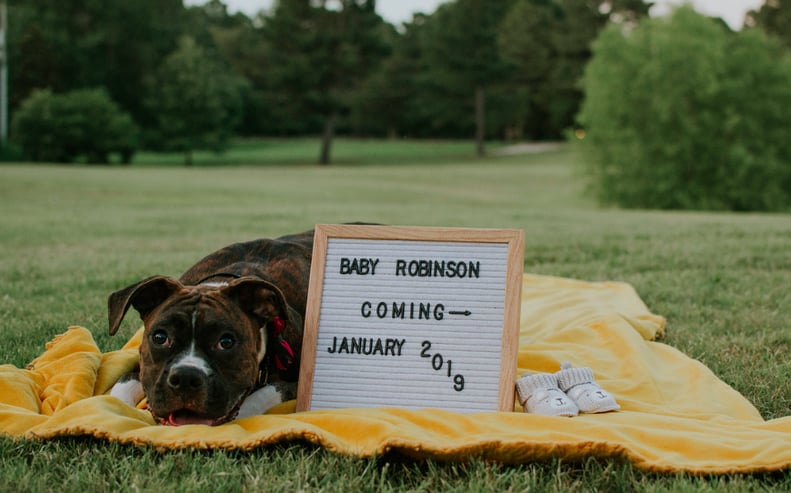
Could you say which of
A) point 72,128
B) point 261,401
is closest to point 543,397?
point 261,401

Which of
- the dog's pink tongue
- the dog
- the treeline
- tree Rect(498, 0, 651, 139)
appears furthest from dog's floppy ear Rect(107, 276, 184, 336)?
tree Rect(498, 0, 651, 139)

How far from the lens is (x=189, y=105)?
5109 centimetres

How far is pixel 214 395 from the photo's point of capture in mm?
3078

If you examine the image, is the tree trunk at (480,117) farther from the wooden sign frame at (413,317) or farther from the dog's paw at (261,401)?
the dog's paw at (261,401)

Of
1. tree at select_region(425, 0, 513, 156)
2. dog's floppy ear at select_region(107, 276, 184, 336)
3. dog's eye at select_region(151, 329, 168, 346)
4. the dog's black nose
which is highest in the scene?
tree at select_region(425, 0, 513, 156)

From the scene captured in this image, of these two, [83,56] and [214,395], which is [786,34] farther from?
[214,395]

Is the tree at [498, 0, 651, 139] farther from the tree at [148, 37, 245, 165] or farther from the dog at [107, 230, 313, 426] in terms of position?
the dog at [107, 230, 313, 426]

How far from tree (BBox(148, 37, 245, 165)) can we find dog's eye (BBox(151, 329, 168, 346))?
162ft

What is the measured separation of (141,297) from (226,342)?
536mm

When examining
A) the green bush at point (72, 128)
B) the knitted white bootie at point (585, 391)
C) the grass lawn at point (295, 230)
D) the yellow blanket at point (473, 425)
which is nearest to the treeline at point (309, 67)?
the green bush at point (72, 128)

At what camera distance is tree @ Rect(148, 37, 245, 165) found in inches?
1998

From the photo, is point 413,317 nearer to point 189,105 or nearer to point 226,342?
point 226,342

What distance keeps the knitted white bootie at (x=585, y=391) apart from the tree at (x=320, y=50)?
46.9m

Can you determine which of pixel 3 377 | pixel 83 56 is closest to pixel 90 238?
pixel 3 377
